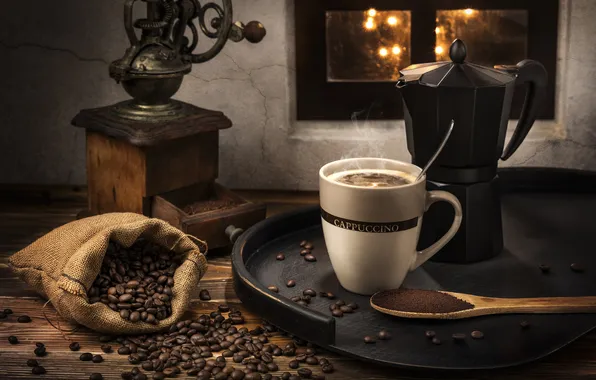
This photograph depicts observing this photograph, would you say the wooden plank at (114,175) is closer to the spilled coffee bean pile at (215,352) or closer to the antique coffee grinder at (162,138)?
the antique coffee grinder at (162,138)

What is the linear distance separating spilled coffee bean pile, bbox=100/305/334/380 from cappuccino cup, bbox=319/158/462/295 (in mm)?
145

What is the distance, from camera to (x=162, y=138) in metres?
1.62

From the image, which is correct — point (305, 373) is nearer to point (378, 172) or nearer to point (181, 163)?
point (378, 172)

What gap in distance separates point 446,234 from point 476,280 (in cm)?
9

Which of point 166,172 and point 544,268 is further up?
point 166,172

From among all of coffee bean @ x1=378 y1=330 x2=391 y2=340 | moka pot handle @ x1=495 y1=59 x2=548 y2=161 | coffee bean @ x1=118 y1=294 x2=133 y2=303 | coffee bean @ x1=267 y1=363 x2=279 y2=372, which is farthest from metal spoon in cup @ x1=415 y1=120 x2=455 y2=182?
coffee bean @ x1=118 y1=294 x2=133 y2=303

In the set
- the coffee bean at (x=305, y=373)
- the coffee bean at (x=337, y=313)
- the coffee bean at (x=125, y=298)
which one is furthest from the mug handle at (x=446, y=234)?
the coffee bean at (x=125, y=298)

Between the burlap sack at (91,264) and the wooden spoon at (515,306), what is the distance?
11.2 inches

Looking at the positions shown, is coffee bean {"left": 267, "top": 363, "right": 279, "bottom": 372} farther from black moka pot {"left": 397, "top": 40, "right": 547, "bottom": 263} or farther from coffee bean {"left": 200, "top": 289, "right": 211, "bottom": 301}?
black moka pot {"left": 397, "top": 40, "right": 547, "bottom": 263}

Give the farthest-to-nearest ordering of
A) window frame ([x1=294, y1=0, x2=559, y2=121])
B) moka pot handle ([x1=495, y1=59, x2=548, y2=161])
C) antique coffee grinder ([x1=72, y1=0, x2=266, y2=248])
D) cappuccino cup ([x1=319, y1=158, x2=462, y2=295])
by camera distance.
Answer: window frame ([x1=294, y1=0, x2=559, y2=121])
antique coffee grinder ([x1=72, y1=0, x2=266, y2=248])
moka pot handle ([x1=495, y1=59, x2=548, y2=161])
cappuccino cup ([x1=319, y1=158, x2=462, y2=295])

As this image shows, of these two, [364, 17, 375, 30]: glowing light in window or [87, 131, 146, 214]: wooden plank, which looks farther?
[364, 17, 375, 30]: glowing light in window

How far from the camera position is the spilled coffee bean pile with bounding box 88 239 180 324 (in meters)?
1.35

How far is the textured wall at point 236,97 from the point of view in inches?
76.7

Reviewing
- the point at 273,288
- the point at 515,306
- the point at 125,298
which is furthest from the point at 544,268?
the point at 125,298
